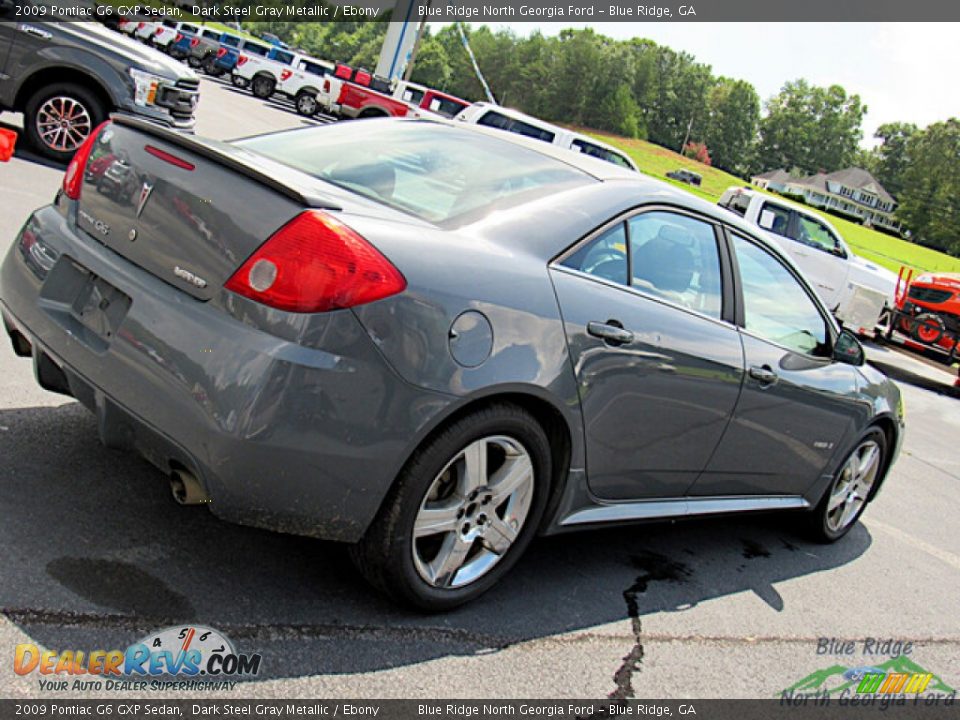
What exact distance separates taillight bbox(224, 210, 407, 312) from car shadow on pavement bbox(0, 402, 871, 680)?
0.97 metres

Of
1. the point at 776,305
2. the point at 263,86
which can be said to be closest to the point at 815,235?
the point at 776,305

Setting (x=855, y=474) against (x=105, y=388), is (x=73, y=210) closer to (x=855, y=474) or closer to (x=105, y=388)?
(x=105, y=388)

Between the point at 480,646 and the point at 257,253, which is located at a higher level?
the point at 257,253

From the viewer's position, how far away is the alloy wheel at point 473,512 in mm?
2975

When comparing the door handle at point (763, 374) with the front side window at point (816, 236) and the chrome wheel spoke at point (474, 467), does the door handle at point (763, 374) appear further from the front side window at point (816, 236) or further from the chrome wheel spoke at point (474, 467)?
the front side window at point (816, 236)

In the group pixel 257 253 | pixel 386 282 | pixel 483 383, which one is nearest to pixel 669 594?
pixel 483 383

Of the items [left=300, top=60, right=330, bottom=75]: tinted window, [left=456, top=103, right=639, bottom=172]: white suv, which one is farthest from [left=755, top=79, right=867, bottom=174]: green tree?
[left=456, top=103, right=639, bottom=172]: white suv

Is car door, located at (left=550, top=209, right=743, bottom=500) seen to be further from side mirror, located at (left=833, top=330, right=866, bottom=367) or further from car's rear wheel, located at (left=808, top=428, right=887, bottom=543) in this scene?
car's rear wheel, located at (left=808, top=428, right=887, bottom=543)

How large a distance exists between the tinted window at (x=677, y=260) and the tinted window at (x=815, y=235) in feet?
45.3

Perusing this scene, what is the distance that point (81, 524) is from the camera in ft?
10.2

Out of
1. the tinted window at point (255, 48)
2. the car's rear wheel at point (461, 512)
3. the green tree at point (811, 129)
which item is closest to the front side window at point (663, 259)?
the car's rear wheel at point (461, 512)

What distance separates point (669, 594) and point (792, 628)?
1.78 ft

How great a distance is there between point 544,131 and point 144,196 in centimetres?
1890

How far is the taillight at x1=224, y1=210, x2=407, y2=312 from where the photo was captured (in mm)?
2586
